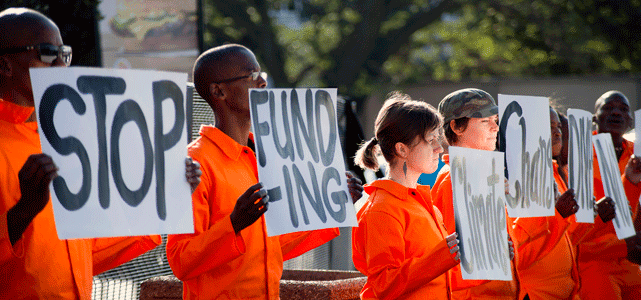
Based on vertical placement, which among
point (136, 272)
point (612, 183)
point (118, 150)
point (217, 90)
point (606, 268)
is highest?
point (217, 90)

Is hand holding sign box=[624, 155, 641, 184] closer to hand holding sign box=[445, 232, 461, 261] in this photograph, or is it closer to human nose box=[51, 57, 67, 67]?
hand holding sign box=[445, 232, 461, 261]

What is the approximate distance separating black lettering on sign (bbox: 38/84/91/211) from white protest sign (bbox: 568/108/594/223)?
110 inches

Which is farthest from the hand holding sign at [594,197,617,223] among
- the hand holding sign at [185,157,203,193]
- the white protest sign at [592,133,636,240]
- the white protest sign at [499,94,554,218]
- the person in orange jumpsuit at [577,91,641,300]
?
the hand holding sign at [185,157,203,193]

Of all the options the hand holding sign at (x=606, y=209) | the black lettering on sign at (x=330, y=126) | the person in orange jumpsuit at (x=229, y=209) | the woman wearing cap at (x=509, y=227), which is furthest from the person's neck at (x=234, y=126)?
the hand holding sign at (x=606, y=209)

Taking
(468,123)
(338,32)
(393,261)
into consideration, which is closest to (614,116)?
(468,123)

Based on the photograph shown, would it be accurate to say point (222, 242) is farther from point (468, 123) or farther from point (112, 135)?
point (468, 123)

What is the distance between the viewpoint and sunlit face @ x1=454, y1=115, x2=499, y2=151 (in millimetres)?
3639

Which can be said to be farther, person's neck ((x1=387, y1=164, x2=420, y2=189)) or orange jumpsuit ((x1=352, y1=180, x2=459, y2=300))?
person's neck ((x1=387, y1=164, x2=420, y2=189))

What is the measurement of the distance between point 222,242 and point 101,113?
61 centimetres

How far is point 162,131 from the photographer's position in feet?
7.97

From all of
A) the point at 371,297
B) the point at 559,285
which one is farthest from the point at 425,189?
the point at 559,285

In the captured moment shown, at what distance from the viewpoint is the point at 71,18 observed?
6078 mm

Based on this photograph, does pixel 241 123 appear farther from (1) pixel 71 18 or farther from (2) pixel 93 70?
(1) pixel 71 18

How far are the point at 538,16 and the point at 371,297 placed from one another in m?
17.8
